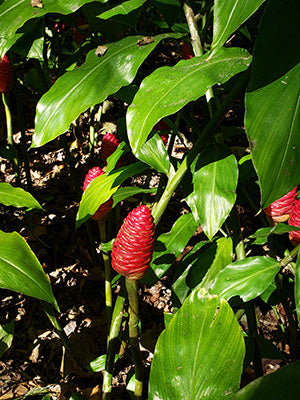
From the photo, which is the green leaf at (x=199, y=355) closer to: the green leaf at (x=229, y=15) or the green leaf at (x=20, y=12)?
the green leaf at (x=229, y=15)

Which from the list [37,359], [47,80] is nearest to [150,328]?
[37,359]

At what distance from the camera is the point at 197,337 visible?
73 cm

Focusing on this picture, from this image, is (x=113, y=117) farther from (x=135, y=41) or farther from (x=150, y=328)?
(x=135, y=41)

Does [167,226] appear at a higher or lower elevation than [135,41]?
lower

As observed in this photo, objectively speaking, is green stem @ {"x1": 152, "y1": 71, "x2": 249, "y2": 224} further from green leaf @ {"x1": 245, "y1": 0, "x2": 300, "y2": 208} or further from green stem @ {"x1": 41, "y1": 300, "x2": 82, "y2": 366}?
green stem @ {"x1": 41, "y1": 300, "x2": 82, "y2": 366}

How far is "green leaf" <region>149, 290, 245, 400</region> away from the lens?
0.71m

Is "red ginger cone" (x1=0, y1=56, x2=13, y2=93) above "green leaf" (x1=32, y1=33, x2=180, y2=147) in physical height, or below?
above

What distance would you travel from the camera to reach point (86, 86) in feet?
2.92

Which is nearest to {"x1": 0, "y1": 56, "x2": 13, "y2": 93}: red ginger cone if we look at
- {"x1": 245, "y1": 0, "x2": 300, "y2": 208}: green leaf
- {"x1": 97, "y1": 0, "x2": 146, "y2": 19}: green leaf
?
{"x1": 97, "y1": 0, "x2": 146, "y2": 19}: green leaf

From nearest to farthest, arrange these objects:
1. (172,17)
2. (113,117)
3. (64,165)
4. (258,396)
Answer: (258,396) → (172,17) → (64,165) → (113,117)

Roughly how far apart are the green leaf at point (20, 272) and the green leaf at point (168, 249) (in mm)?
435

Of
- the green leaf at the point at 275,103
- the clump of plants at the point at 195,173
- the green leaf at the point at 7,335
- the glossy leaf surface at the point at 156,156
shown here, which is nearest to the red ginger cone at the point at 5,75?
the clump of plants at the point at 195,173

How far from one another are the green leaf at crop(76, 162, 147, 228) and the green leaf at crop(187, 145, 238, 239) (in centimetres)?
25

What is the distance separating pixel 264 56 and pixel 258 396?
54 cm
